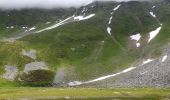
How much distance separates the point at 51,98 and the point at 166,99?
115 feet

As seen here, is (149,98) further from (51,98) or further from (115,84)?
(115,84)

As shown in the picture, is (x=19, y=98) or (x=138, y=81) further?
(x=138, y=81)

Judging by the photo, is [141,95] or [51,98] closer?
[51,98]

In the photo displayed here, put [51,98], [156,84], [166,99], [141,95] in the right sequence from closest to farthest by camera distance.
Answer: [166,99] < [51,98] < [141,95] < [156,84]

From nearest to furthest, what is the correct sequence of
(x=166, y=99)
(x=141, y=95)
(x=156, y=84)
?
(x=166, y=99), (x=141, y=95), (x=156, y=84)

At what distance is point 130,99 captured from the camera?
124750 mm

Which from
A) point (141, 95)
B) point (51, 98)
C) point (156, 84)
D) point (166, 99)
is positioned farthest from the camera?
point (156, 84)

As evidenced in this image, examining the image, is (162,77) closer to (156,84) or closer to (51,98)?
(156,84)

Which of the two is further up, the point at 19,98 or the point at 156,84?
the point at 156,84

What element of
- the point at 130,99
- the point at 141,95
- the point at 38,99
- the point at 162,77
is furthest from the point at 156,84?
the point at 38,99

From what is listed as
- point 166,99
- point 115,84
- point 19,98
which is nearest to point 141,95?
point 166,99

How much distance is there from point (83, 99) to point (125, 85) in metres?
75.5

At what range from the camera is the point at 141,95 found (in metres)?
141

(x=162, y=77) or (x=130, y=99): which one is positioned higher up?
(x=162, y=77)
